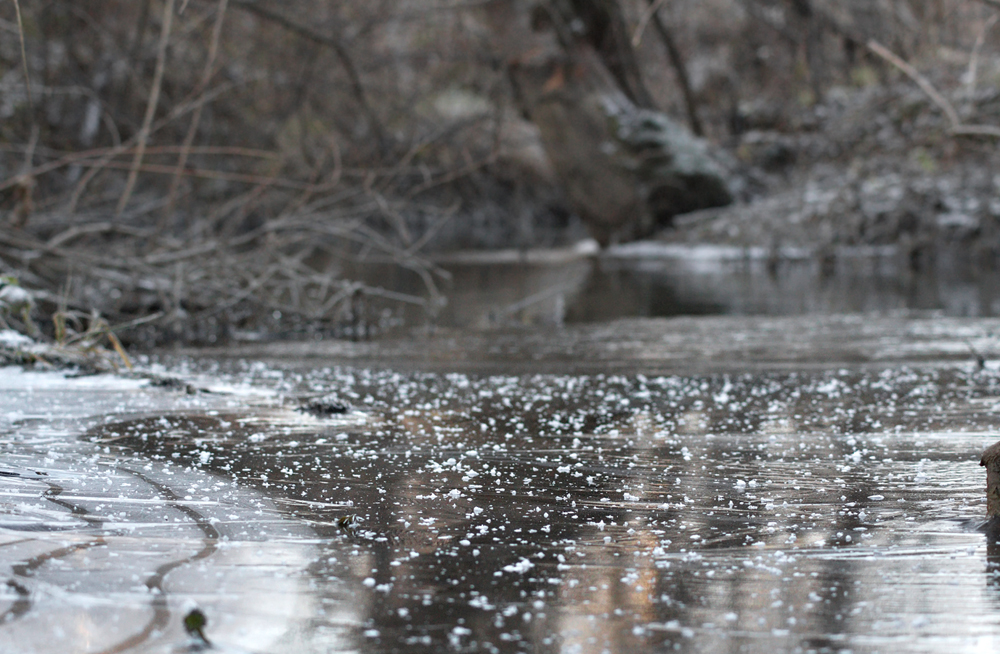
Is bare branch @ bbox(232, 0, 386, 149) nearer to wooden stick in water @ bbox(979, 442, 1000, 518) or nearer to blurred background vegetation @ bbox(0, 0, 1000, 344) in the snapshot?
blurred background vegetation @ bbox(0, 0, 1000, 344)

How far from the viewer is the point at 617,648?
1.82 m

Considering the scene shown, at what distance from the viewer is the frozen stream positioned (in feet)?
6.27

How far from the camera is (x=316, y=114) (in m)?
12.4

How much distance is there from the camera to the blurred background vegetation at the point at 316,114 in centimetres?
670

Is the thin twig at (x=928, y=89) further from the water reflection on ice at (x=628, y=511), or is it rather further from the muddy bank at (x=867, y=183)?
the muddy bank at (x=867, y=183)

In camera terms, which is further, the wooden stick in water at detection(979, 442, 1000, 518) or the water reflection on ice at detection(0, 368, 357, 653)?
the wooden stick in water at detection(979, 442, 1000, 518)

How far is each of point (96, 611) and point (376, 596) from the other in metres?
0.49

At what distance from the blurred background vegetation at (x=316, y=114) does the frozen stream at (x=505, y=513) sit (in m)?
1.32

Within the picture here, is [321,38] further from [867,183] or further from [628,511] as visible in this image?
[867,183]

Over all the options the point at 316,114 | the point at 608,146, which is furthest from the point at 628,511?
the point at 608,146

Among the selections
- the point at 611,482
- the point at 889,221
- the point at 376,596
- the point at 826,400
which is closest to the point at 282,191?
the point at 889,221

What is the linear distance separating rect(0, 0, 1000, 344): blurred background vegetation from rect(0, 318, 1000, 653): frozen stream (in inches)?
51.8

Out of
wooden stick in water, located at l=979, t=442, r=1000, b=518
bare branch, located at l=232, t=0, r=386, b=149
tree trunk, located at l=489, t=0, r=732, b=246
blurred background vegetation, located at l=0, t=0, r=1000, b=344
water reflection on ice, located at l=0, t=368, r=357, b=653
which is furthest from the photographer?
tree trunk, located at l=489, t=0, r=732, b=246

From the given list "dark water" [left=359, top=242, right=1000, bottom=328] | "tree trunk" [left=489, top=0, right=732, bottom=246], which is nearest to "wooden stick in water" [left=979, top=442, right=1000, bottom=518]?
"dark water" [left=359, top=242, right=1000, bottom=328]
